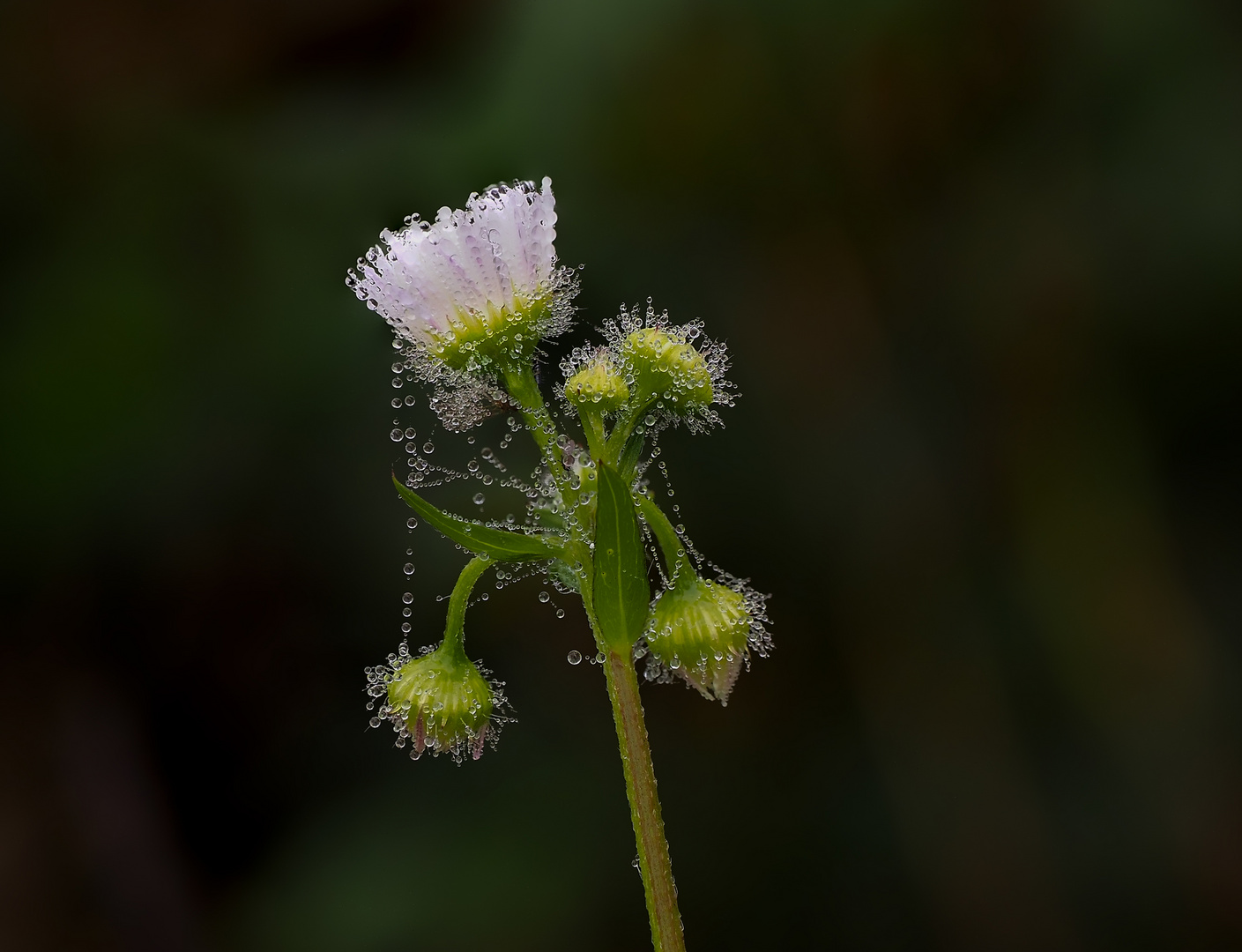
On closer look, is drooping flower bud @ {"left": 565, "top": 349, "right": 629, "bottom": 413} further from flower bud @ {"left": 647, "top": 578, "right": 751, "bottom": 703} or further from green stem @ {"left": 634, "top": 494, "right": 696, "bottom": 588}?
flower bud @ {"left": 647, "top": 578, "right": 751, "bottom": 703}

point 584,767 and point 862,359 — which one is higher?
point 862,359

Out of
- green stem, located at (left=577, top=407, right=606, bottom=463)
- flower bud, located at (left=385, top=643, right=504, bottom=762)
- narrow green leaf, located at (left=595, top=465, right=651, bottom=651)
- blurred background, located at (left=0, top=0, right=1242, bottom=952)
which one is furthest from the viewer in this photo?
blurred background, located at (left=0, top=0, right=1242, bottom=952)

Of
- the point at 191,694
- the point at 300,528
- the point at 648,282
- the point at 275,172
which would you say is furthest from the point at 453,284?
the point at 191,694

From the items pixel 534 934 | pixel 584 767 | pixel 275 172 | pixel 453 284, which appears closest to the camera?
pixel 453 284

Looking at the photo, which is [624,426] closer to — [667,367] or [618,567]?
[667,367]

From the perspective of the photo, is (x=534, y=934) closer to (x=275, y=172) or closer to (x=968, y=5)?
(x=275, y=172)

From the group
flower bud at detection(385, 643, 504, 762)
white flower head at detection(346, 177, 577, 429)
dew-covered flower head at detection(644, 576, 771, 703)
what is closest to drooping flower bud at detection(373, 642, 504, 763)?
flower bud at detection(385, 643, 504, 762)

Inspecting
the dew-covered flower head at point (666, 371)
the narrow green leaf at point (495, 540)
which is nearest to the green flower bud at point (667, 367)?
the dew-covered flower head at point (666, 371)

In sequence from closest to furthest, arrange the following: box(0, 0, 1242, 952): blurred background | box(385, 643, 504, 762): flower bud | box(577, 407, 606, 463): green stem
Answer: box(577, 407, 606, 463): green stem → box(385, 643, 504, 762): flower bud → box(0, 0, 1242, 952): blurred background
